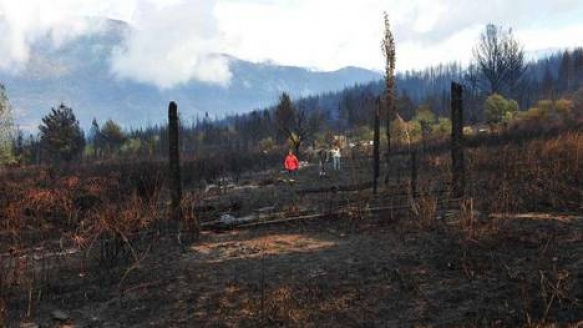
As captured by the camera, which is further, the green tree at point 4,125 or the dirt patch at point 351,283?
the green tree at point 4,125

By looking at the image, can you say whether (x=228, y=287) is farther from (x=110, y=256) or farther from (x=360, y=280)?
(x=110, y=256)

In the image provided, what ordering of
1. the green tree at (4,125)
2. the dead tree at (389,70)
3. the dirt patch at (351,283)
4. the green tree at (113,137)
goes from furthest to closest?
the green tree at (113,137) → the green tree at (4,125) → the dead tree at (389,70) → the dirt patch at (351,283)

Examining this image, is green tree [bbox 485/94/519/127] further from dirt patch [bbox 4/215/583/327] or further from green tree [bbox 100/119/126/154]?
green tree [bbox 100/119/126/154]

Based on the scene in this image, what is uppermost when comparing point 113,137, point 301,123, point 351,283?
point 113,137

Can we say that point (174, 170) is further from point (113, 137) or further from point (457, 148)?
point (113, 137)

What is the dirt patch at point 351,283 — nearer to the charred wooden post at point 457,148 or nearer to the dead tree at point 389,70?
the charred wooden post at point 457,148

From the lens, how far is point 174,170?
12086 millimetres

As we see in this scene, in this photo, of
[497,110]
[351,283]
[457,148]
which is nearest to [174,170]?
[351,283]

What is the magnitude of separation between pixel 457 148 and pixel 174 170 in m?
5.77

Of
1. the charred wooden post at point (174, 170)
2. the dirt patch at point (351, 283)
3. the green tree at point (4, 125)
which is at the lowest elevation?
the dirt patch at point (351, 283)

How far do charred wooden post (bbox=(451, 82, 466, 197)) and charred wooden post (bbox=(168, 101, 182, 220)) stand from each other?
5.59 meters

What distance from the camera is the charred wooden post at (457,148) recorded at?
12.5 meters

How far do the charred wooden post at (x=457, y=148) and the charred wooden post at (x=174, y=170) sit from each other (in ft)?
18.3

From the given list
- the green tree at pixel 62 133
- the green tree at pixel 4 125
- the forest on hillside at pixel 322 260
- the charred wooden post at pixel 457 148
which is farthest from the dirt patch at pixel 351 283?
the green tree at pixel 62 133
